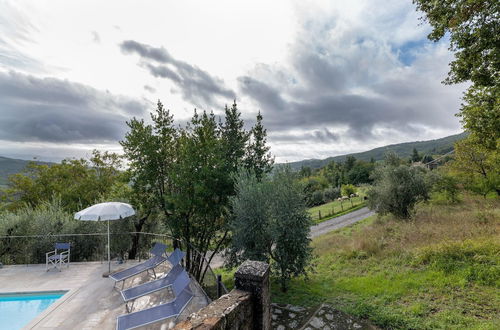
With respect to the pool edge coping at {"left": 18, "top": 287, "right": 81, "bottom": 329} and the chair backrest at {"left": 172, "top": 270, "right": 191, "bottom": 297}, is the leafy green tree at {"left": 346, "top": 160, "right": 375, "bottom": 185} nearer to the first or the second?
the chair backrest at {"left": 172, "top": 270, "right": 191, "bottom": 297}

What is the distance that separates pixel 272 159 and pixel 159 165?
471 cm

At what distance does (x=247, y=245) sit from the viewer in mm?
7473

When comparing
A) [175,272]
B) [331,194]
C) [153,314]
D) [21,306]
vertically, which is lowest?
[331,194]

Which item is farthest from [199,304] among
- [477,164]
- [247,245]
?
[477,164]

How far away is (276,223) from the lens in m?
7.00

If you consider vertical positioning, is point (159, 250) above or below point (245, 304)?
below

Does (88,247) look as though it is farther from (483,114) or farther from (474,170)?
(474,170)

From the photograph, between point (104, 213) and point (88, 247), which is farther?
point (88, 247)

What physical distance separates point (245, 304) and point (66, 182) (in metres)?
25.0

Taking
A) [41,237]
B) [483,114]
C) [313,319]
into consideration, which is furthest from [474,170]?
[41,237]

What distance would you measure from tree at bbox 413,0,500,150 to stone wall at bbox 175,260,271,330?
31.2ft

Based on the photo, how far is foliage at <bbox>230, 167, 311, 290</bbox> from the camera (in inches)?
274

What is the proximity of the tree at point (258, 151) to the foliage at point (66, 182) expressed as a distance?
48.3ft

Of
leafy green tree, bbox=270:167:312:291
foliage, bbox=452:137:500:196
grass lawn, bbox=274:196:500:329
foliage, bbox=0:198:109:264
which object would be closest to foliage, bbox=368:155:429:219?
grass lawn, bbox=274:196:500:329
